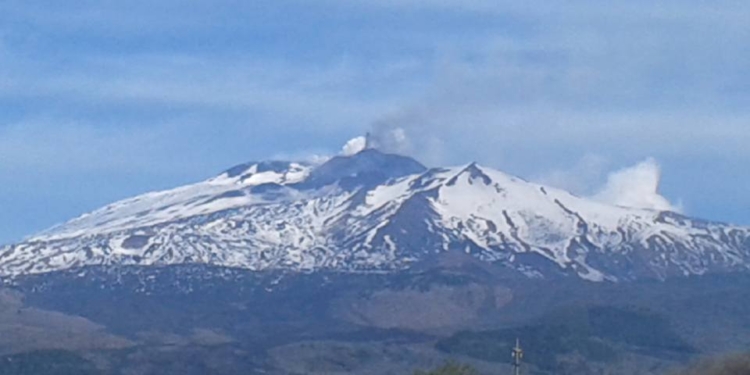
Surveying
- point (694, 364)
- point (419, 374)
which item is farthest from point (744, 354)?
point (419, 374)

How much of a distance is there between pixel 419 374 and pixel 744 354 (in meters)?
24.0

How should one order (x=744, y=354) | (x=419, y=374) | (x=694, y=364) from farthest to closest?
(x=419, y=374) → (x=694, y=364) → (x=744, y=354)

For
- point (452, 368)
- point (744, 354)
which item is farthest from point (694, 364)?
point (452, 368)

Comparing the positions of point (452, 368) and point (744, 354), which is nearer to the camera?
point (744, 354)

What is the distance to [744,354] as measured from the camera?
300 ft

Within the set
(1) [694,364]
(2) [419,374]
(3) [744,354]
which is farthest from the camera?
(2) [419,374]

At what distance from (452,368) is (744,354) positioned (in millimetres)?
24261

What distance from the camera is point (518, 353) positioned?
9894 cm

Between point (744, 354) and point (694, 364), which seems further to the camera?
point (694, 364)

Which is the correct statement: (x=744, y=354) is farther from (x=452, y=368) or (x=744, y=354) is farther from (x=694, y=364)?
(x=452, y=368)

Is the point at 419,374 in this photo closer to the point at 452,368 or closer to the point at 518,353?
the point at 452,368

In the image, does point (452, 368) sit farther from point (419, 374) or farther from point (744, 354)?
point (744, 354)

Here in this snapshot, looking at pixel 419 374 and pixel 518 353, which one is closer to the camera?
pixel 518 353

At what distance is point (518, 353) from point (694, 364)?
893cm
